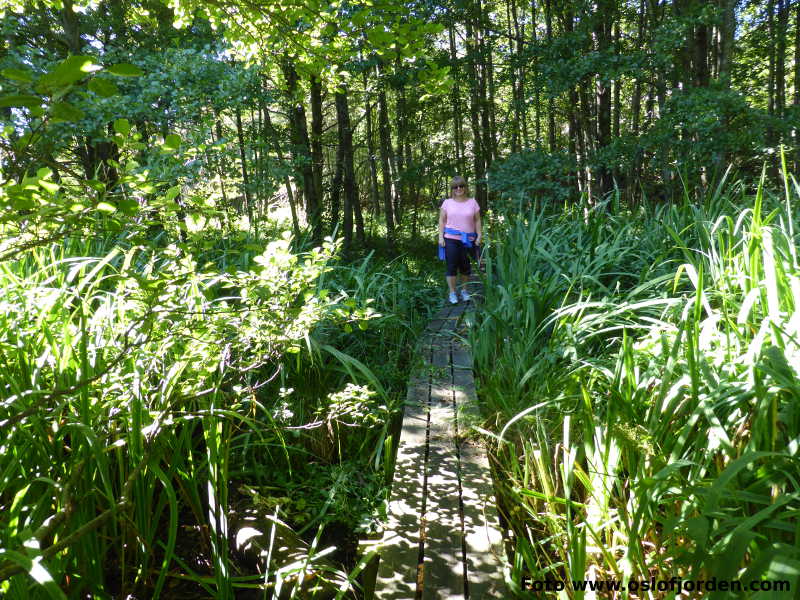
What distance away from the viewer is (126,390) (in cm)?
194

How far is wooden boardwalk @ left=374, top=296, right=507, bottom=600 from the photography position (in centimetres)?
187

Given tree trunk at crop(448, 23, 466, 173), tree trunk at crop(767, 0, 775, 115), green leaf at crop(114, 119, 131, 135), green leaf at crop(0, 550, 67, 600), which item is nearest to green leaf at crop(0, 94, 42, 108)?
green leaf at crop(114, 119, 131, 135)

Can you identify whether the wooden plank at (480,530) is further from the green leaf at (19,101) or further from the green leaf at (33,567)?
the green leaf at (19,101)

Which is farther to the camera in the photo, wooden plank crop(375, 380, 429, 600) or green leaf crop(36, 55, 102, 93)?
wooden plank crop(375, 380, 429, 600)

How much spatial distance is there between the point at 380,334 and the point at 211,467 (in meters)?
2.67

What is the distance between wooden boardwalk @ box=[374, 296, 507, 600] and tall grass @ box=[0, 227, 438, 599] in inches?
7.8

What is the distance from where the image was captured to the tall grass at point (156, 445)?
1.66 m

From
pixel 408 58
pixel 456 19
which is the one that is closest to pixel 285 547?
pixel 408 58

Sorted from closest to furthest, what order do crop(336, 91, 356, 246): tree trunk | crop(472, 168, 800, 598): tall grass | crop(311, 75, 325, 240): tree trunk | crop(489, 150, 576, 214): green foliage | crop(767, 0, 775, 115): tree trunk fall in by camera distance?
crop(472, 168, 800, 598): tall grass, crop(489, 150, 576, 214): green foliage, crop(311, 75, 325, 240): tree trunk, crop(336, 91, 356, 246): tree trunk, crop(767, 0, 775, 115): tree trunk

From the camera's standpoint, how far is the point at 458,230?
6000mm

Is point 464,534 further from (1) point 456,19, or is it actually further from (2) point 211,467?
(1) point 456,19

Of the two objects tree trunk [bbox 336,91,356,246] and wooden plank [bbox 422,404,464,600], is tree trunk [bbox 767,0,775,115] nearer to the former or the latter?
tree trunk [bbox 336,91,356,246]

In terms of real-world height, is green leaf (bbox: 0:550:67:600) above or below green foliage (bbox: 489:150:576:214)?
below

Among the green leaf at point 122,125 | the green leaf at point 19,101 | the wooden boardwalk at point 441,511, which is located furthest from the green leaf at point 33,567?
the wooden boardwalk at point 441,511
